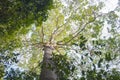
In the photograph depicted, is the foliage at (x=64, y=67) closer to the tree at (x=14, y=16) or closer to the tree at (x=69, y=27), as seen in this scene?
the tree at (x=14, y=16)

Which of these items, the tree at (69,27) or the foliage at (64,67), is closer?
the foliage at (64,67)

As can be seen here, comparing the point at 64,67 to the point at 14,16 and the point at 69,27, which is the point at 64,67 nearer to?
the point at 14,16

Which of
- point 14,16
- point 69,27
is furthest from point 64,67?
point 69,27

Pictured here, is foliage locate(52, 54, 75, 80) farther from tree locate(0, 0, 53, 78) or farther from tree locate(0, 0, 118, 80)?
tree locate(0, 0, 118, 80)

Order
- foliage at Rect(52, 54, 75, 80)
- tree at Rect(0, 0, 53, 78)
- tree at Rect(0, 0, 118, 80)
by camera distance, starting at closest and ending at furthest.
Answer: foliage at Rect(52, 54, 75, 80)
tree at Rect(0, 0, 53, 78)
tree at Rect(0, 0, 118, 80)

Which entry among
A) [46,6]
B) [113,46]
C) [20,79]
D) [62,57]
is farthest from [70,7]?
[62,57]

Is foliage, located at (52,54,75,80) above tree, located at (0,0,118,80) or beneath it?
beneath

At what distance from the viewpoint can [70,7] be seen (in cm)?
1252

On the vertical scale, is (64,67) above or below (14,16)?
below

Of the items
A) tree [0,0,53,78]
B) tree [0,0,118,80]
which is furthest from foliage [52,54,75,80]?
tree [0,0,118,80]

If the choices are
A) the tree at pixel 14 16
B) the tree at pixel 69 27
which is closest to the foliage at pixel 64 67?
the tree at pixel 14 16

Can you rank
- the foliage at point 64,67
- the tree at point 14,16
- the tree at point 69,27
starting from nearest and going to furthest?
the foliage at point 64,67, the tree at point 14,16, the tree at point 69,27

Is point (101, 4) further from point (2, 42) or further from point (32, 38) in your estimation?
point (2, 42)

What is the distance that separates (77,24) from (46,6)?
4.67 metres
